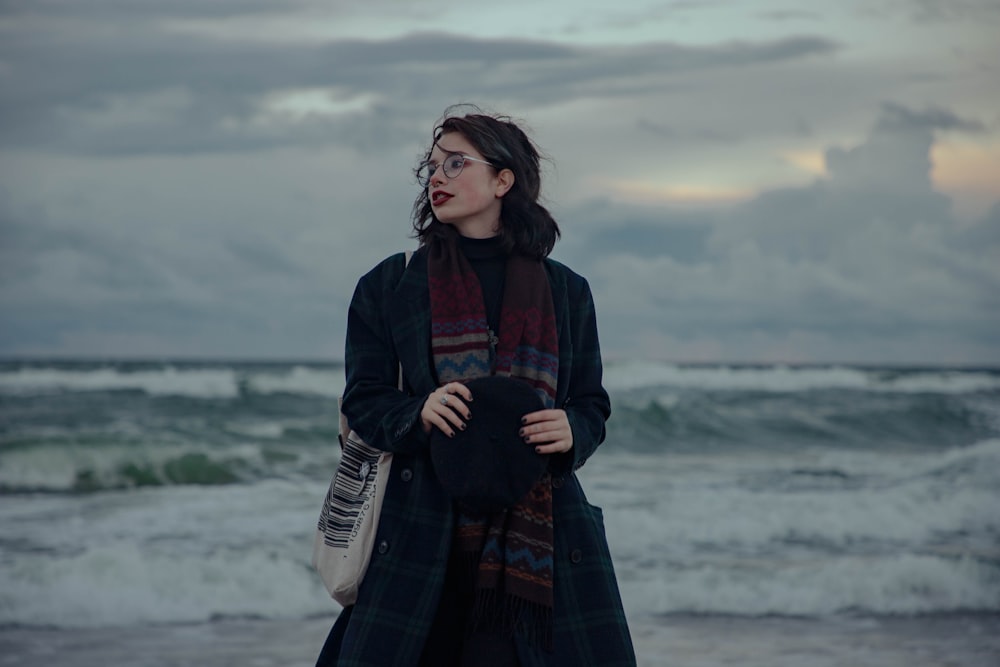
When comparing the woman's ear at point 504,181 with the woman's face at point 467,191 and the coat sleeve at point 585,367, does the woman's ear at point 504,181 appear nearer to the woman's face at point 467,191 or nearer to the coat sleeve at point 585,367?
the woman's face at point 467,191

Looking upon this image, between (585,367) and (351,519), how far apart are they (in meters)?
0.58

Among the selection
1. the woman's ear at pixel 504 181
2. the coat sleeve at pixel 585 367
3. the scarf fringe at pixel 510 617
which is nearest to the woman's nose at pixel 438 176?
the woman's ear at pixel 504 181

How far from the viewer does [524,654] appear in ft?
7.22

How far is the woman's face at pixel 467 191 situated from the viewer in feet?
7.82

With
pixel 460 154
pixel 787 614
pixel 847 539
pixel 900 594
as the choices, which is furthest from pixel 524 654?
pixel 847 539

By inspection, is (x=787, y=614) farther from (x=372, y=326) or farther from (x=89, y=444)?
(x=89, y=444)

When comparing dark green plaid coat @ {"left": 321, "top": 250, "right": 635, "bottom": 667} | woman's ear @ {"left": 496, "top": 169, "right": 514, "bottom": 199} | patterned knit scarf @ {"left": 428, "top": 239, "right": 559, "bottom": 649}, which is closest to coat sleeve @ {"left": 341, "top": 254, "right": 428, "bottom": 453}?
dark green plaid coat @ {"left": 321, "top": 250, "right": 635, "bottom": 667}

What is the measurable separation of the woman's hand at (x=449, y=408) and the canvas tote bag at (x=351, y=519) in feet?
0.61

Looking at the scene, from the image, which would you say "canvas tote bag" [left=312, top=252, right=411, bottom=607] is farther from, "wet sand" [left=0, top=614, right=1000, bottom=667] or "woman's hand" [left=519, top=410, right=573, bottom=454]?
"wet sand" [left=0, top=614, right=1000, bottom=667]

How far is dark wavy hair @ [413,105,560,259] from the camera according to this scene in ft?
7.85

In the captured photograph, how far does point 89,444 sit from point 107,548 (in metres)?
6.14

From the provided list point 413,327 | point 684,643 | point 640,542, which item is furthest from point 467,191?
point 640,542

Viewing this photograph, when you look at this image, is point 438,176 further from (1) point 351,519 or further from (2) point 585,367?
(1) point 351,519

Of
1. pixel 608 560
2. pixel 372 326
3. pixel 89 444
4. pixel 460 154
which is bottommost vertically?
pixel 89 444
